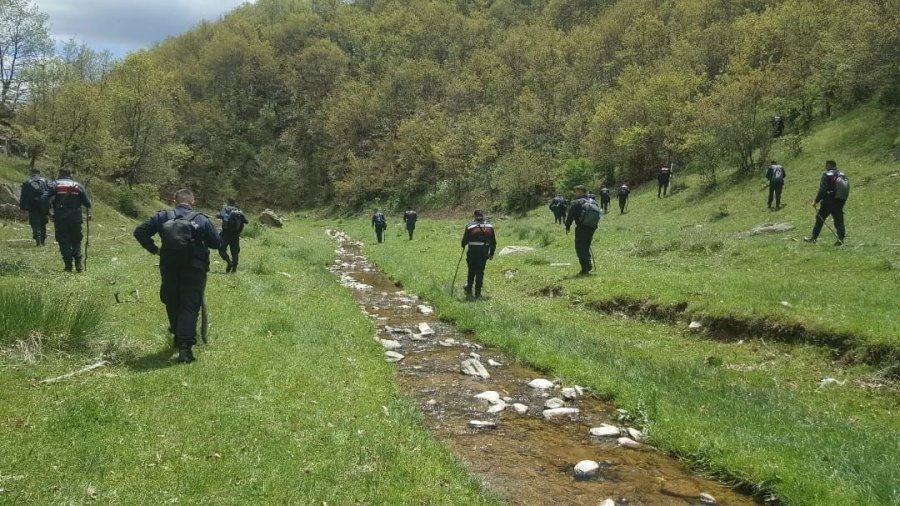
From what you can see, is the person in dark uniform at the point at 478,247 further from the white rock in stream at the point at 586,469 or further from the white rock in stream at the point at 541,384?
the white rock in stream at the point at 586,469

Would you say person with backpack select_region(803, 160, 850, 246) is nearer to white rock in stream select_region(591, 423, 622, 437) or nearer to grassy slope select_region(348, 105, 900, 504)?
grassy slope select_region(348, 105, 900, 504)

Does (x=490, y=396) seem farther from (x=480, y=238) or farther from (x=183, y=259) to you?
(x=480, y=238)

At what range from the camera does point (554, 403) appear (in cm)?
920

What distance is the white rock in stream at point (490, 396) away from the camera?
9227 millimetres

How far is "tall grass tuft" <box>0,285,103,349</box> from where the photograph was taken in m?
8.38

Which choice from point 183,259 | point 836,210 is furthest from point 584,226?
point 183,259

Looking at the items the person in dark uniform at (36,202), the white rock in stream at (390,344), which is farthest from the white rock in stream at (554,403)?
the person in dark uniform at (36,202)

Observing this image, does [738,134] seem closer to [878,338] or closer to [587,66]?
[878,338]

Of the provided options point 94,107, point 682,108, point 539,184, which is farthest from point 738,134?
point 94,107

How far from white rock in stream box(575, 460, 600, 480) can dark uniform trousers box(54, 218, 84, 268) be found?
668 inches

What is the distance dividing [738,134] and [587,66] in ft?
167

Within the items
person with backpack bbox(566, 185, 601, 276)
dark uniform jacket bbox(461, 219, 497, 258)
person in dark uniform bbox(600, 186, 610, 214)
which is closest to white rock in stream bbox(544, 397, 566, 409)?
dark uniform jacket bbox(461, 219, 497, 258)

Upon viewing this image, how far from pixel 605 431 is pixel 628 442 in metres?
0.40

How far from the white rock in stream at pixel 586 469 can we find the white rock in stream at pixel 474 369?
3686mm
